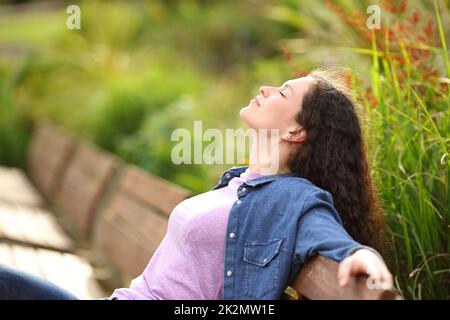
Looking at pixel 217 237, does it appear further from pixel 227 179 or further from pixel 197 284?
pixel 227 179

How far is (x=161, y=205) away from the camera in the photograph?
3.85 meters

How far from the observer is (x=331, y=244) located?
6.16 feet

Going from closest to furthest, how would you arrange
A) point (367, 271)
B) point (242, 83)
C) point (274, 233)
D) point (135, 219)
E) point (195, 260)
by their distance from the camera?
point (367, 271) < point (274, 233) < point (195, 260) < point (135, 219) < point (242, 83)

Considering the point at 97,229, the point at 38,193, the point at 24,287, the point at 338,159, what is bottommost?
the point at 38,193

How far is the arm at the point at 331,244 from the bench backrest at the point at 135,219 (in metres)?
1.47

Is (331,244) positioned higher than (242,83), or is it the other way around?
(242,83)

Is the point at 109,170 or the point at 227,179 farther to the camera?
the point at 109,170

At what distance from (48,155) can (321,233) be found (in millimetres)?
7018

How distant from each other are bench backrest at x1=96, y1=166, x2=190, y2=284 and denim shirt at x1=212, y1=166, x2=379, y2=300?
4.26ft

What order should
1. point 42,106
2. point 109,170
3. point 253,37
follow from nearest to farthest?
1. point 109,170
2. point 42,106
3. point 253,37

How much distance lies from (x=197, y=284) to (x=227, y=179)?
15.7 inches

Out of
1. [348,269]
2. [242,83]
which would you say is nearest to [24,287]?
[348,269]

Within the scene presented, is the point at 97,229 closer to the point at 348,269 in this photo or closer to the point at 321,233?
the point at 321,233
